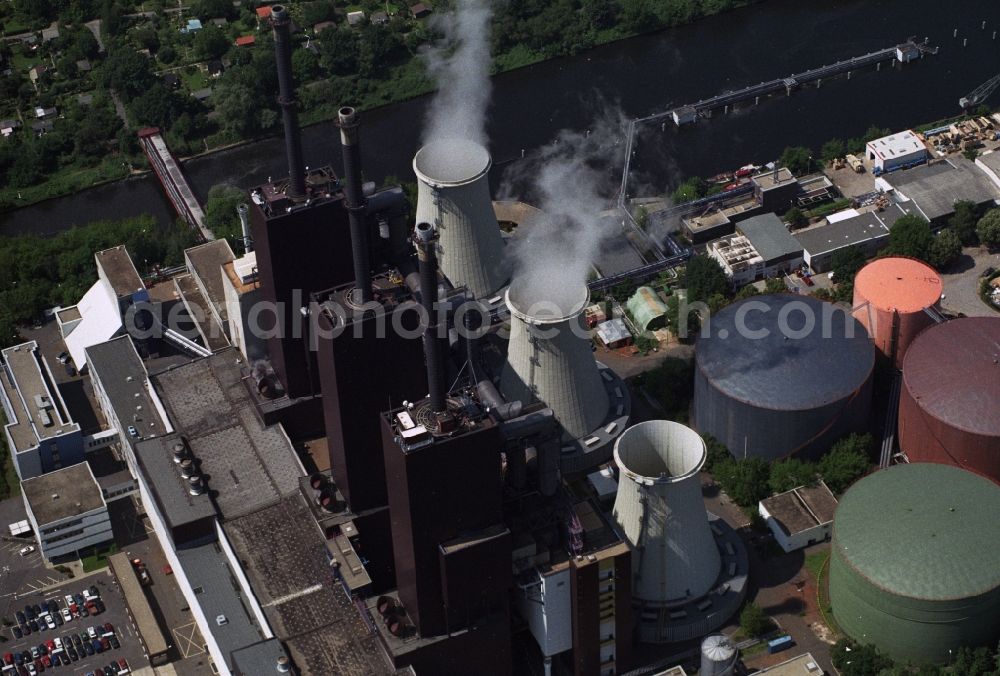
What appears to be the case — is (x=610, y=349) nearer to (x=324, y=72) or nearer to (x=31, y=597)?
(x=31, y=597)

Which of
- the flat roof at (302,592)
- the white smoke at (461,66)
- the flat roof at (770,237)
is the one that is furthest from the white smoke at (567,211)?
the flat roof at (302,592)

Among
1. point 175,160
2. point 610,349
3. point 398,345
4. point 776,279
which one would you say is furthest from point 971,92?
point 398,345

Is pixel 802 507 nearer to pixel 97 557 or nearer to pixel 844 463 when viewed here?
pixel 844 463

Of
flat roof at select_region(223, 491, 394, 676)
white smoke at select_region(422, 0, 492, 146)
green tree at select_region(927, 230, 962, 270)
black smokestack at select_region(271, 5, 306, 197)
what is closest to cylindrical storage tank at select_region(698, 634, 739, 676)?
flat roof at select_region(223, 491, 394, 676)

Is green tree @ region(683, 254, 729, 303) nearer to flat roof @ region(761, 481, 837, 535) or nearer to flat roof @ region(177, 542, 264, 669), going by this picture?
flat roof @ region(761, 481, 837, 535)

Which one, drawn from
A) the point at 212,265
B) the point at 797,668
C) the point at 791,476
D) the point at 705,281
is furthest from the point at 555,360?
the point at 212,265

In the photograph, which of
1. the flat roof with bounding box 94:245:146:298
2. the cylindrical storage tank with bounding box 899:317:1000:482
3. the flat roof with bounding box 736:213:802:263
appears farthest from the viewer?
the flat roof with bounding box 736:213:802:263

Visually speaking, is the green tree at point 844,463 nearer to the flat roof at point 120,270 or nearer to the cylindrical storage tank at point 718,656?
the cylindrical storage tank at point 718,656
